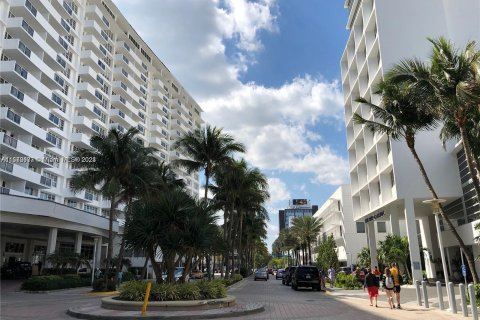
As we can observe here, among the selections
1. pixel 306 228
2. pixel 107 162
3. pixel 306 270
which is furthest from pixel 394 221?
pixel 306 228

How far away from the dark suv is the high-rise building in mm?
18891

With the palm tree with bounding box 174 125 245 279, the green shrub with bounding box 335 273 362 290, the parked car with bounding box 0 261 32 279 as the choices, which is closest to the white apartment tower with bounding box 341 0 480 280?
the green shrub with bounding box 335 273 362 290

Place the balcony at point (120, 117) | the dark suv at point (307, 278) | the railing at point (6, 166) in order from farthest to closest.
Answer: the balcony at point (120, 117) → the railing at point (6, 166) → the dark suv at point (307, 278)

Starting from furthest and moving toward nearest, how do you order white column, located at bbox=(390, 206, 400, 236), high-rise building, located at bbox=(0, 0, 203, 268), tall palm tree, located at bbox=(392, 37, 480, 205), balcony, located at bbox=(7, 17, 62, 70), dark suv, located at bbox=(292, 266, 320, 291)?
1. balcony, located at bbox=(7, 17, 62, 70)
2. high-rise building, located at bbox=(0, 0, 203, 268)
3. white column, located at bbox=(390, 206, 400, 236)
4. dark suv, located at bbox=(292, 266, 320, 291)
5. tall palm tree, located at bbox=(392, 37, 480, 205)

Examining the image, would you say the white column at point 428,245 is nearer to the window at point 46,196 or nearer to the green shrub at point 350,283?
the green shrub at point 350,283

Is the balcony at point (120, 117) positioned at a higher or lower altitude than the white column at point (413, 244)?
higher

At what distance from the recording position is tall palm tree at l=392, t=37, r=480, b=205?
15.3 meters

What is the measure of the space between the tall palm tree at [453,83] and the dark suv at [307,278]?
57.1 ft

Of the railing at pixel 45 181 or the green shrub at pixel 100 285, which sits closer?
the green shrub at pixel 100 285

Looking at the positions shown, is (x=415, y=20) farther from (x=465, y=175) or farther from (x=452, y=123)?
(x=452, y=123)

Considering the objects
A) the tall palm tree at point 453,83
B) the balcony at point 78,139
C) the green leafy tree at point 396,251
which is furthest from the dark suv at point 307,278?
the balcony at point 78,139

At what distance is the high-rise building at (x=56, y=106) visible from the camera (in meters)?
41.1

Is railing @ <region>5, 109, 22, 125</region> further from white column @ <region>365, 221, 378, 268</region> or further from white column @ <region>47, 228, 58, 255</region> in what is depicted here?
white column @ <region>365, 221, 378, 268</region>

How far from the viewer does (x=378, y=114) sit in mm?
20719
